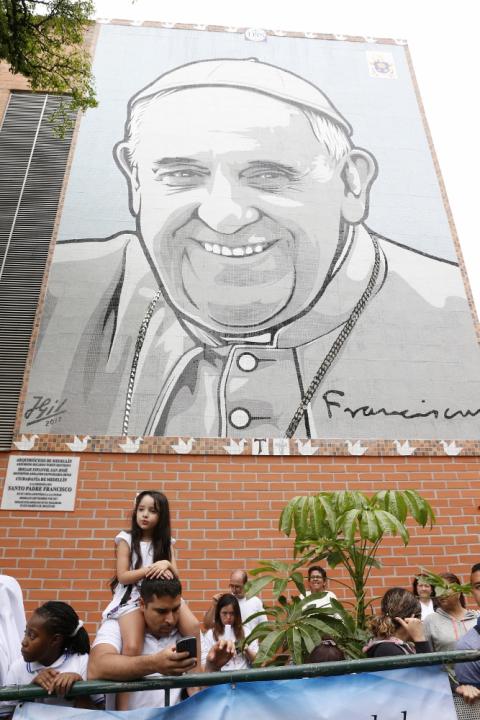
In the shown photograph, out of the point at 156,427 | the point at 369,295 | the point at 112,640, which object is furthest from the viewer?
the point at 369,295

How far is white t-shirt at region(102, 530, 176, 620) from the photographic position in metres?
3.09

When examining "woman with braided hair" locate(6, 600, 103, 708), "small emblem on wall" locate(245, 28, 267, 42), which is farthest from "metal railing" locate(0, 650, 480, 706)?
"small emblem on wall" locate(245, 28, 267, 42)

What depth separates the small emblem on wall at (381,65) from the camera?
9656 mm

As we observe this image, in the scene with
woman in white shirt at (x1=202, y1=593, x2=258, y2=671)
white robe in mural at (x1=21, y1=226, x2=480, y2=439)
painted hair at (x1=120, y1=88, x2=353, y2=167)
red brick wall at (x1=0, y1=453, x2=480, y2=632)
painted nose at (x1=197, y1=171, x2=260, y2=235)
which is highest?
painted hair at (x1=120, y1=88, x2=353, y2=167)

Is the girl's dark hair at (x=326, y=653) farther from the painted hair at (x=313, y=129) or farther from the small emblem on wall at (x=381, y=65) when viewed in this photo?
the small emblem on wall at (x=381, y=65)

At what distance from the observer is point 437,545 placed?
645cm

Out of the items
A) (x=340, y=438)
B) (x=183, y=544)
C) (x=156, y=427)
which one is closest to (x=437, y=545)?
→ (x=340, y=438)

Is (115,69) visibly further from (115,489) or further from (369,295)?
(115,489)

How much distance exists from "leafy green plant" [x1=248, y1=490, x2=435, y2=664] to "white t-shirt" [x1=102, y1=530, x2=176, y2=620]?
0.64 m

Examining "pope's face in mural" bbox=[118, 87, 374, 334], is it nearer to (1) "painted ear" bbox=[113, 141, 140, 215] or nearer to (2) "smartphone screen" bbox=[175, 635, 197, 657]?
(1) "painted ear" bbox=[113, 141, 140, 215]

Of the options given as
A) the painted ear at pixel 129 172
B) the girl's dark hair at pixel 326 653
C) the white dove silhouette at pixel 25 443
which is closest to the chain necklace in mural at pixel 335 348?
the white dove silhouette at pixel 25 443

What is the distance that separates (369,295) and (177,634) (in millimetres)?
5478

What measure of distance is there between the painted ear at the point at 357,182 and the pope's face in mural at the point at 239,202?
17 millimetres

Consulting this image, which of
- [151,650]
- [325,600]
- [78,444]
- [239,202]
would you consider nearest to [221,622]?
[325,600]
